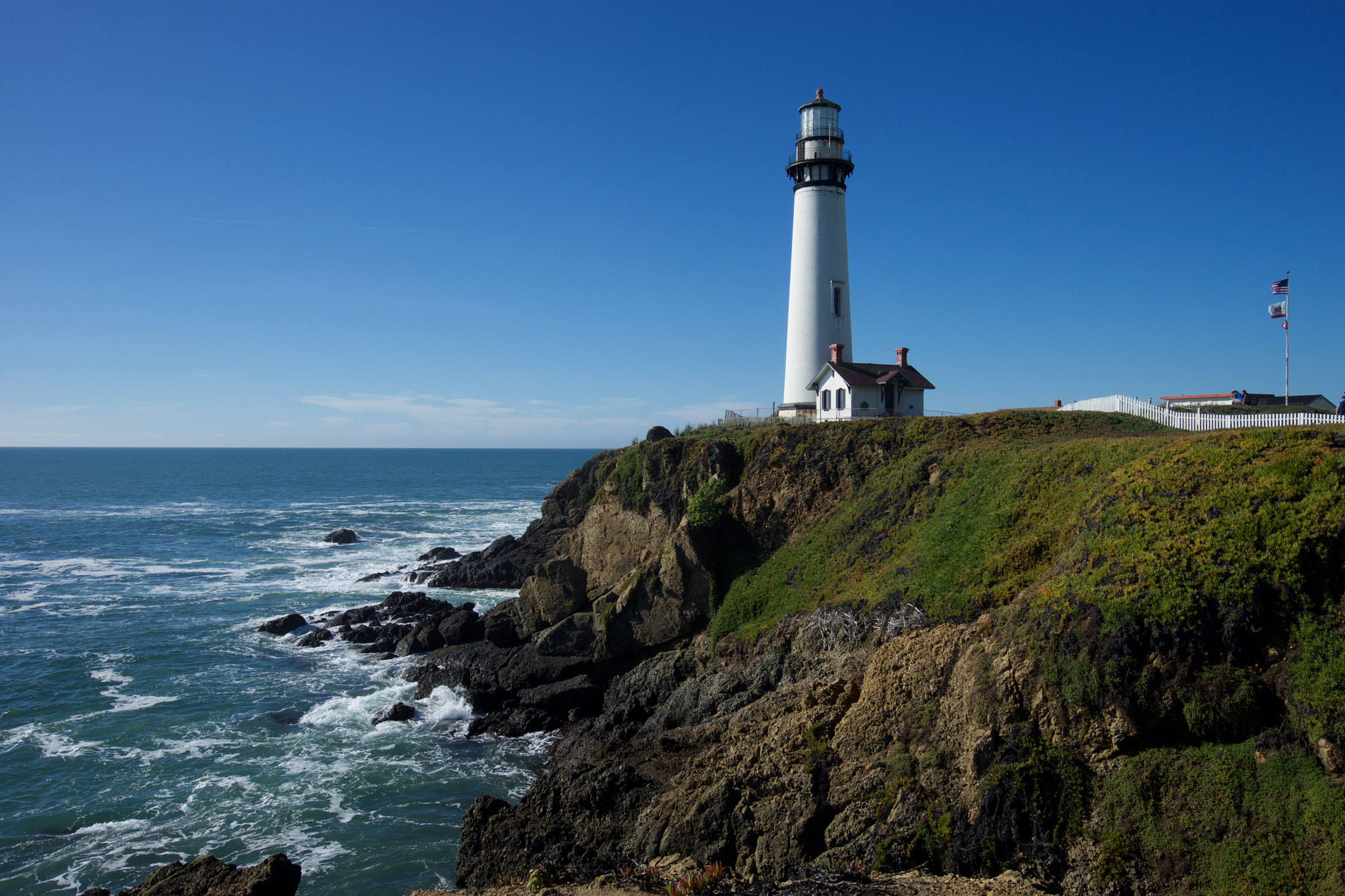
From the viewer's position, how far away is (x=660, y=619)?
23344 millimetres

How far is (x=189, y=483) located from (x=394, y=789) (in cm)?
10825

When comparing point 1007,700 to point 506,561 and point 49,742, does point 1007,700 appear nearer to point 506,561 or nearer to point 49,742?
point 49,742

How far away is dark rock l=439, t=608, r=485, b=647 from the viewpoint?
28.1 meters

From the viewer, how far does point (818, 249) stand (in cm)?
3272

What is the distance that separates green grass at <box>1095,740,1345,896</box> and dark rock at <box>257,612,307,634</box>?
30040mm

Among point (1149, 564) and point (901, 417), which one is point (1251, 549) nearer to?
point (1149, 564)

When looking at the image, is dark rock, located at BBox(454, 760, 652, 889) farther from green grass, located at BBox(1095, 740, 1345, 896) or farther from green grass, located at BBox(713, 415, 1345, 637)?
green grass, located at BBox(1095, 740, 1345, 896)

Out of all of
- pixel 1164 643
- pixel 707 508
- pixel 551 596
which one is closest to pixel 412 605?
A: pixel 551 596

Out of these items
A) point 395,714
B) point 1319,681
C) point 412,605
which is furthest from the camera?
point 412,605

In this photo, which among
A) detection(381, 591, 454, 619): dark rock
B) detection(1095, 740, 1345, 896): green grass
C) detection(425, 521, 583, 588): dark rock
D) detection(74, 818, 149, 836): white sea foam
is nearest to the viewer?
detection(1095, 740, 1345, 896): green grass

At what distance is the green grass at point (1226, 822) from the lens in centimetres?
984

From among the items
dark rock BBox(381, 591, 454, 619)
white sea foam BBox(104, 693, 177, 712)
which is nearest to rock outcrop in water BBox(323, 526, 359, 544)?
dark rock BBox(381, 591, 454, 619)

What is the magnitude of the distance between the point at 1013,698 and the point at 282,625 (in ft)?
94.7

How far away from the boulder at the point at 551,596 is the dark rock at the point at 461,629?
258 cm
